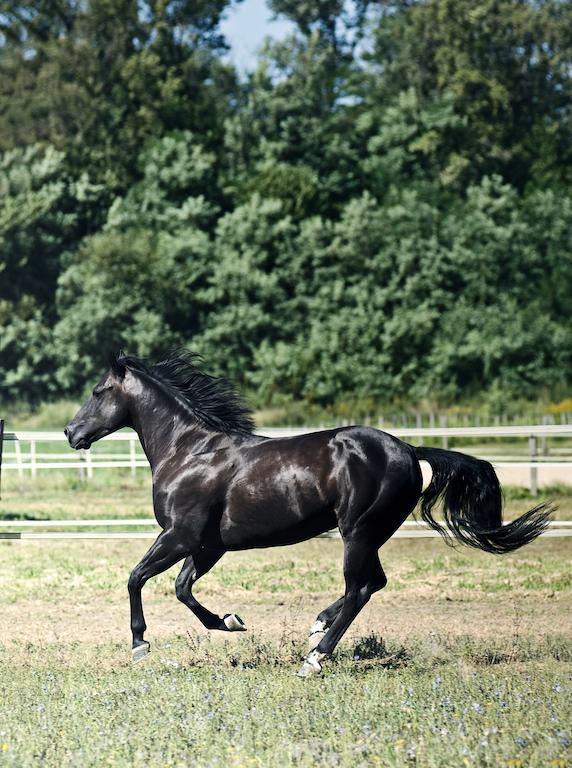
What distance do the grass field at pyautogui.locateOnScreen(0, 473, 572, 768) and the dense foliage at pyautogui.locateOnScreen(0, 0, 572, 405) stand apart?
2383cm

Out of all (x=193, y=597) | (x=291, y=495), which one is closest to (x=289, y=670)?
(x=193, y=597)

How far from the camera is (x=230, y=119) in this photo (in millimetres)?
40094

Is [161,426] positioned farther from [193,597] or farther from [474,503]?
[474,503]

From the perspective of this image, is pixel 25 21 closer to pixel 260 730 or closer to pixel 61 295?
pixel 61 295

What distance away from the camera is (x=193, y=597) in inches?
283

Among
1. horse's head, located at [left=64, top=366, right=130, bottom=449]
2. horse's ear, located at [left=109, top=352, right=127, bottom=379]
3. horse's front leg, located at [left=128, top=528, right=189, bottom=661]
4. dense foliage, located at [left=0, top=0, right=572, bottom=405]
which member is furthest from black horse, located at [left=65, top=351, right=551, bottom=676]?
dense foliage, located at [left=0, top=0, right=572, bottom=405]

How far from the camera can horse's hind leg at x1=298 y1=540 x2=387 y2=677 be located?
656 centimetres

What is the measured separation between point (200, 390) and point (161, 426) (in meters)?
0.37

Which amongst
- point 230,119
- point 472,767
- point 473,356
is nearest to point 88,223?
point 230,119

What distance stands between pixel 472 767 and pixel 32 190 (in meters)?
36.3

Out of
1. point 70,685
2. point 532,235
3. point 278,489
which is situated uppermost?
point 532,235

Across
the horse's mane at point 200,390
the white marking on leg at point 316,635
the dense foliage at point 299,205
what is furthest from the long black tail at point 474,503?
the dense foliage at point 299,205

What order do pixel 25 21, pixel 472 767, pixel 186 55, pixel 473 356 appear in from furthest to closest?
pixel 25 21 < pixel 186 55 < pixel 473 356 < pixel 472 767

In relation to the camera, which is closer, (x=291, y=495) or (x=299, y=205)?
(x=291, y=495)
